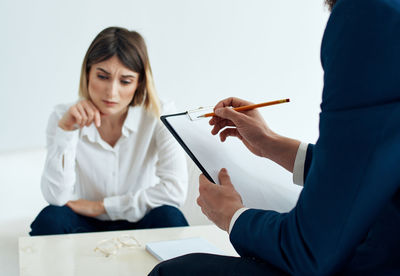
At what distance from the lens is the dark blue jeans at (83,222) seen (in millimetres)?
1909

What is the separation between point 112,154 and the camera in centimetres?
219

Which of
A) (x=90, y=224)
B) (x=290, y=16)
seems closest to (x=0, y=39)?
(x=90, y=224)

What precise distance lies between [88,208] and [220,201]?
1202mm

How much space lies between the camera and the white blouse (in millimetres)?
2057

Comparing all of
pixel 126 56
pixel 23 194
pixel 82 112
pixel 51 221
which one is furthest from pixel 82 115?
pixel 23 194

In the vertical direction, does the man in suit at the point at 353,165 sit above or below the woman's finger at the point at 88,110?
above

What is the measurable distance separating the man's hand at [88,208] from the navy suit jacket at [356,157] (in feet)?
4.59

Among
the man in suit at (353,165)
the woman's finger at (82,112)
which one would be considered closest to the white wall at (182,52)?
the woman's finger at (82,112)

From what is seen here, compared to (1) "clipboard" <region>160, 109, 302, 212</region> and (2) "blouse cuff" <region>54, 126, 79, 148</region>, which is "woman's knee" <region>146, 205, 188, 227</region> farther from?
(1) "clipboard" <region>160, 109, 302, 212</region>

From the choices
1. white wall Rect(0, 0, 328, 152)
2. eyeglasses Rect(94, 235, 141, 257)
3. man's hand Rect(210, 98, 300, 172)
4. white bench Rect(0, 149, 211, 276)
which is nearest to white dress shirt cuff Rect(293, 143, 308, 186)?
man's hand Rect(210, 98, 300, 172)

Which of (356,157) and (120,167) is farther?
(120,167)

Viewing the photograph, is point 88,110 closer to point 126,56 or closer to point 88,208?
point 126,56

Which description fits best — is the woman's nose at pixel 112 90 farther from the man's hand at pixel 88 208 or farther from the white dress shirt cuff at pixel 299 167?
the white dress shirt cuff at pixel 299 167

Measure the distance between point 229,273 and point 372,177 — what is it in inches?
10.7
